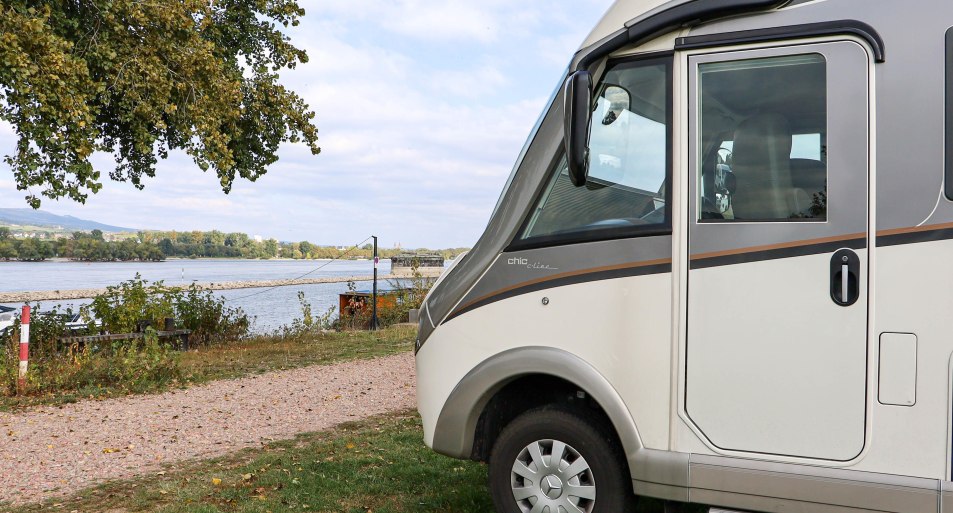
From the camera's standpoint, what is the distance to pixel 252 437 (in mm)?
7586

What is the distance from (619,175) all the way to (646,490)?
5.29ft

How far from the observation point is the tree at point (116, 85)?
11.0 m

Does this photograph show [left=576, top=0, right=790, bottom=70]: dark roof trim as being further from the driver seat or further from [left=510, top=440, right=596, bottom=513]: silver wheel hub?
[left=510, top=440, right=596, bottom=513]: silver wheel hub

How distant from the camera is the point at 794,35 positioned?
3.59 m

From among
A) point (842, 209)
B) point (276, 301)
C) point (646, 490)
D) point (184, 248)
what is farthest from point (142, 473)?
point (184, 248)

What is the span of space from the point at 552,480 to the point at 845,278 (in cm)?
179

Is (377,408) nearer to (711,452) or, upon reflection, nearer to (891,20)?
(711,452)

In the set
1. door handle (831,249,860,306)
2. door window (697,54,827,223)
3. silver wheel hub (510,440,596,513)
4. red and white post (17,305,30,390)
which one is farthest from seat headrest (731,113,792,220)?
red and white post (17,305,30,390)

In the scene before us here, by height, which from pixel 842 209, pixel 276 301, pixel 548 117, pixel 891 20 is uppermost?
pixel 891 20

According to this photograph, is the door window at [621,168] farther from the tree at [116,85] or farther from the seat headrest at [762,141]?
the tree at [116,85]

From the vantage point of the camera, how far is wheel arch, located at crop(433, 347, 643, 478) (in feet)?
12.6

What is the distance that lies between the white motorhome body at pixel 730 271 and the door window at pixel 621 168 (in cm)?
1

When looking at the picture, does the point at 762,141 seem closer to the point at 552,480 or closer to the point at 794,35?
the point at 794,35

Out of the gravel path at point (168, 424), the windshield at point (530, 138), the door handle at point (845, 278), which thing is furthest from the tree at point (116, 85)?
the door handle at point (845, 278)
